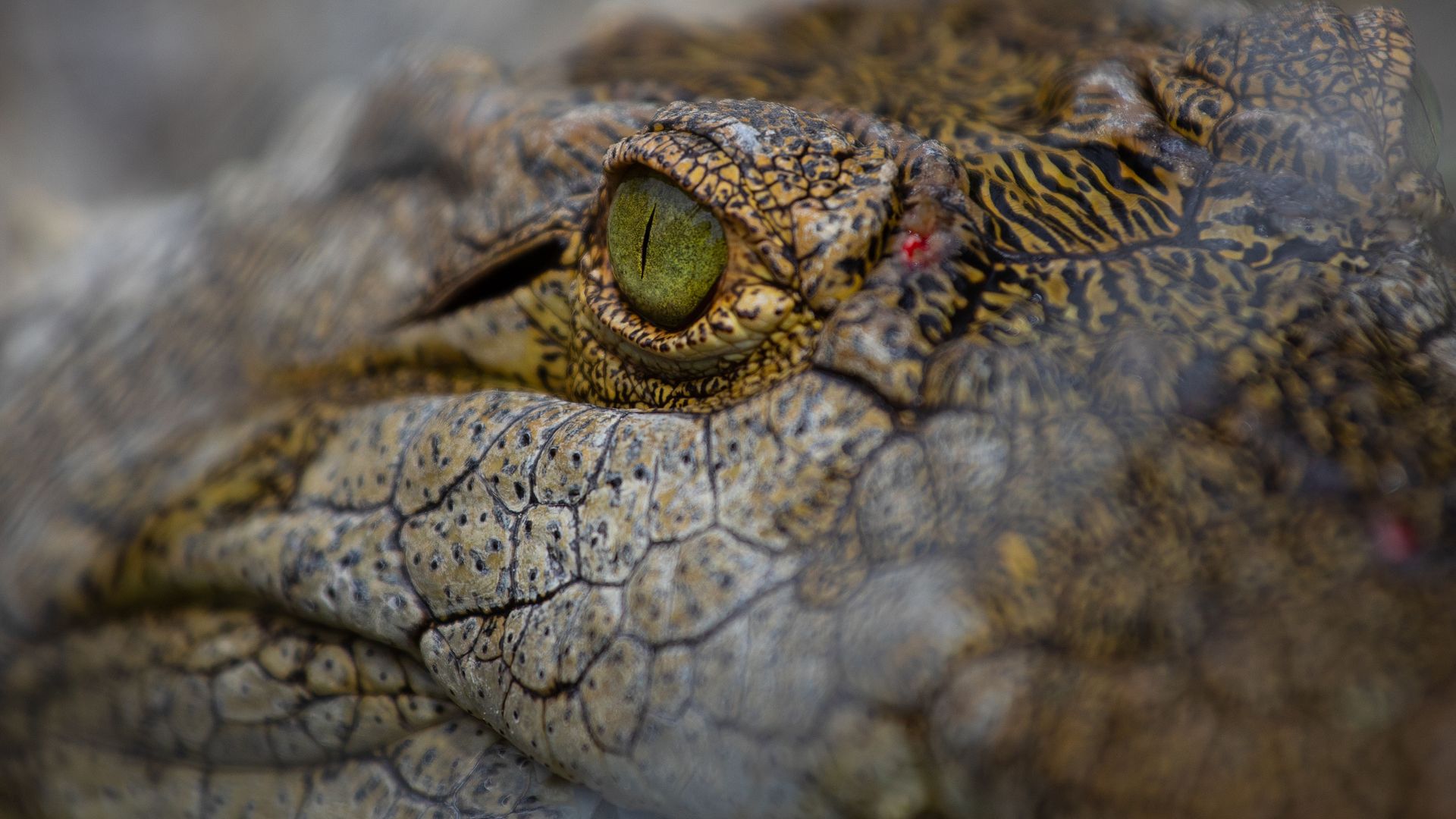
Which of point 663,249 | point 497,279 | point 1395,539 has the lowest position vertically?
point 1395,539

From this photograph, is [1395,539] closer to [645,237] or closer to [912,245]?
[912,245]

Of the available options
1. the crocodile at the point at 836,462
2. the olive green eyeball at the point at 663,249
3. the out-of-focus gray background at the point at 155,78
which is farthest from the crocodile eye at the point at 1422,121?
the out-of-focus gray background at the point at 155,78

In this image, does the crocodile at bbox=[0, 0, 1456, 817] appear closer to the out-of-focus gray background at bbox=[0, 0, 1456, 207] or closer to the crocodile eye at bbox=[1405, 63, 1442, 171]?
the crocodile eye at bbox=[1405, 63, 1442, 171]

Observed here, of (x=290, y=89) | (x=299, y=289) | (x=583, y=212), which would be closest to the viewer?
(x=583, y=212)

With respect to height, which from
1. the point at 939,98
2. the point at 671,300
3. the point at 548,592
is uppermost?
the point at 939,98

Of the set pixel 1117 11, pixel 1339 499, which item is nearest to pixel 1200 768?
pixel 1339 499

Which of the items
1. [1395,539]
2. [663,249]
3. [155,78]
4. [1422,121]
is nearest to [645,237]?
[663,249]

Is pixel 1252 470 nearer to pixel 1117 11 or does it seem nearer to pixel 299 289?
pixel 1117 11
